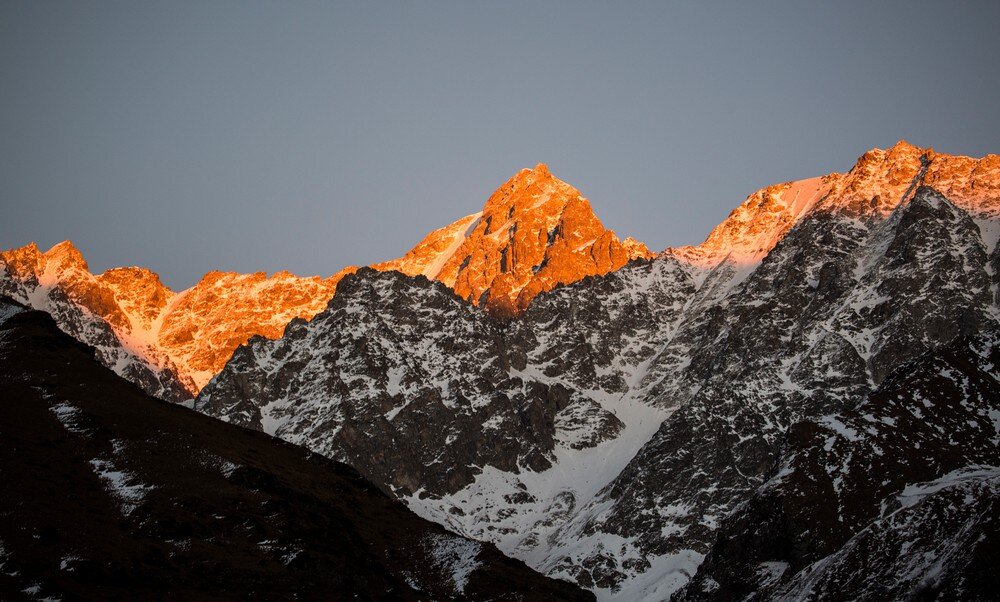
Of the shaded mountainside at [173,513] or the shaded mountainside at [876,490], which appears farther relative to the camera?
the shaded mountainside at [876,490]

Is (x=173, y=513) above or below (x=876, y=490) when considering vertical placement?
above

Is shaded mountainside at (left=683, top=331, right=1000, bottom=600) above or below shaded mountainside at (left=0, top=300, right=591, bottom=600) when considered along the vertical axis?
A: below

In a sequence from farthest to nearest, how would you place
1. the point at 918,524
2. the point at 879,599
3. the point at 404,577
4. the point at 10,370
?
the point at 10,370, the point at 404,577, the point at 918,524, the point at 879,599

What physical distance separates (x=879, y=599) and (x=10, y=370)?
96.3 metres

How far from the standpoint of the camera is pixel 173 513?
115250 millimetres

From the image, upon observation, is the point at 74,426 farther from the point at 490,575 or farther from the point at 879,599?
the point at 879,599

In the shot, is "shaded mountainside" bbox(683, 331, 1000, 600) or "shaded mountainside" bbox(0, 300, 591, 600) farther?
"shaded mountainside" bbox(683, 331, 1000, 600)

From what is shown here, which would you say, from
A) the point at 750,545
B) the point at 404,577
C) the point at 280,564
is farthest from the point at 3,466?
Result: the point at 750,545

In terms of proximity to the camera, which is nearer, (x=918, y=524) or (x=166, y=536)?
(x=166, y=536)

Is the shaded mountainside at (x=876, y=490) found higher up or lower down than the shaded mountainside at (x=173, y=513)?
lower down

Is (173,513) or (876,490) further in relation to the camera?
(876,490)

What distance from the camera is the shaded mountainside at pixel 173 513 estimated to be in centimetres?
10188

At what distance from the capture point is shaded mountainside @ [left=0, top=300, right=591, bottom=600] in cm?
10188

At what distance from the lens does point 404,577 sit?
126 m
